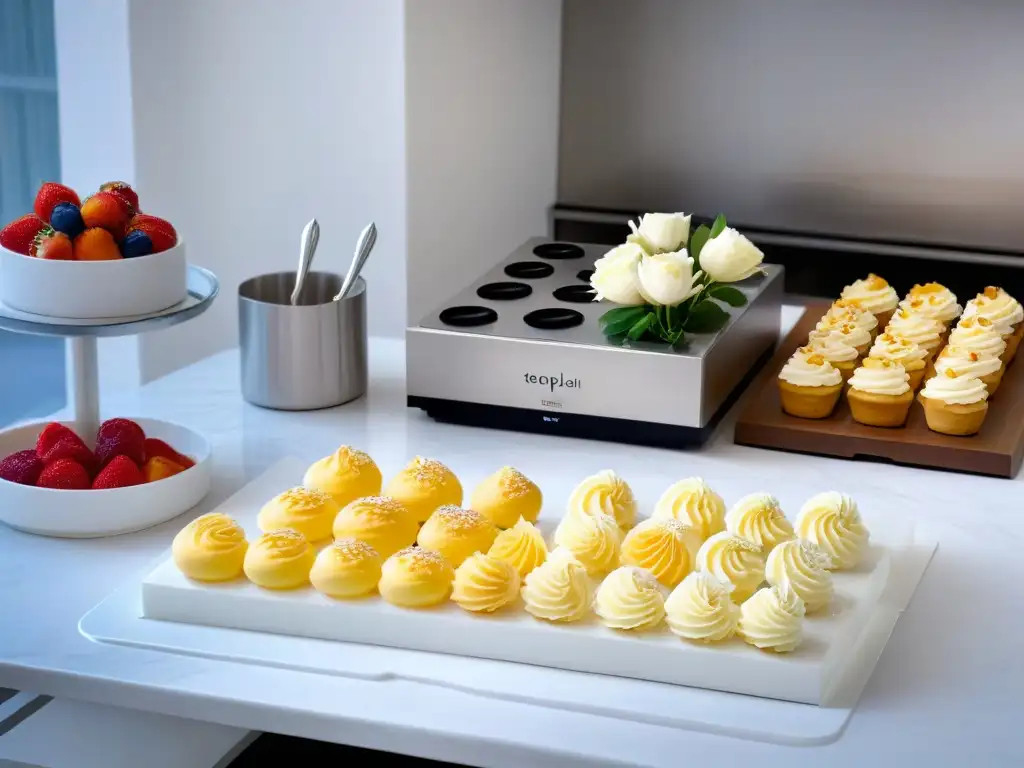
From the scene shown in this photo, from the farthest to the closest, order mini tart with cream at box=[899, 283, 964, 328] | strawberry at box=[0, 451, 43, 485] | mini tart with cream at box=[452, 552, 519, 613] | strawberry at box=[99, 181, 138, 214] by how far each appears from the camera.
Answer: mini tart with cream at box=[899, 283, 964, 328]
strawberry at box=[99, 181, 138, 214]
strawberry at box=[0, 451, 43, 485]
mini tart with cream at box=[452, 552, 519, 613]

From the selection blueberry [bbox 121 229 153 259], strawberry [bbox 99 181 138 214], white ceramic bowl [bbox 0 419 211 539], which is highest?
strawberry [bbox 99 181 138 214]

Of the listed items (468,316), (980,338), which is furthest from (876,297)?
(468,316)

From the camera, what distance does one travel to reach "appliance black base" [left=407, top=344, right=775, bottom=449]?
1519 millimetres

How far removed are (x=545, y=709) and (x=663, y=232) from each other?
0.69m

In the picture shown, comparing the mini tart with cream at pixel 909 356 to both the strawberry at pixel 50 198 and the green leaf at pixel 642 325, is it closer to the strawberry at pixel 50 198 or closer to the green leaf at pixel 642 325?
the green leaf at pixel 642 325

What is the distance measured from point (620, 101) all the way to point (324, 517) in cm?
167

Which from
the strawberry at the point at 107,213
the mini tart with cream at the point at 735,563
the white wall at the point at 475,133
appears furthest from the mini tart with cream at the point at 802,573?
the white wall at the point at 475,133

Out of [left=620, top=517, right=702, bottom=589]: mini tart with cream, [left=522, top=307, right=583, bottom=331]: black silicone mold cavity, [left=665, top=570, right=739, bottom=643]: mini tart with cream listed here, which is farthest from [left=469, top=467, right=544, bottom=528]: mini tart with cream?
[left=522, top=307, right=583, bottom=331]: black silicone mold cavity

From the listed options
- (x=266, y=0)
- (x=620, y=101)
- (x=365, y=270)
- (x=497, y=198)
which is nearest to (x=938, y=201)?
(x=620, y=101)

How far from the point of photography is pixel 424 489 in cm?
125

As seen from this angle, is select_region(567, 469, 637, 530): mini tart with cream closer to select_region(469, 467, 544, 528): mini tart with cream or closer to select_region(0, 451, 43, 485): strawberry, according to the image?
select_region(469, 467, 544, 528): mini tart with cream

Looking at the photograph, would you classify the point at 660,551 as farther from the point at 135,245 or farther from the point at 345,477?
the point at 135,245

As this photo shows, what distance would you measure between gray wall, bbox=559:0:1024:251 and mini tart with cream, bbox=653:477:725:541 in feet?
4.78

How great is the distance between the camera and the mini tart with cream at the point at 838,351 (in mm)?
1603
